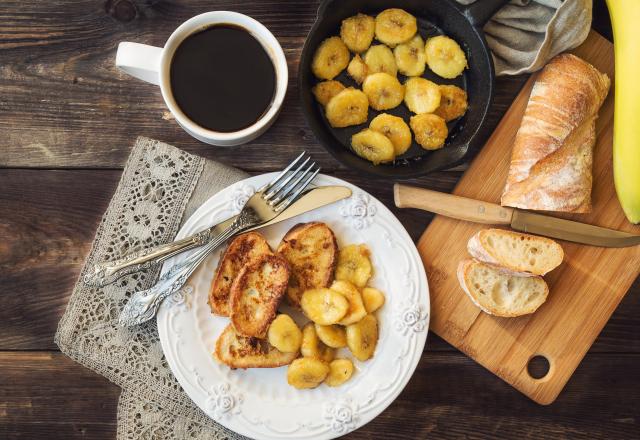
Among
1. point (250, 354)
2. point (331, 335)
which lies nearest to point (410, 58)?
point (331, 335)

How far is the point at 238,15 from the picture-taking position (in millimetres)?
1126

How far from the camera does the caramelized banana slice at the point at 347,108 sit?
1.19 meters

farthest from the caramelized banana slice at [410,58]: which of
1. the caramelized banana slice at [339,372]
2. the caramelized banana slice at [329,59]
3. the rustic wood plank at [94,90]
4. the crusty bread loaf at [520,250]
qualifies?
the caramelized banana slice at [339,372]

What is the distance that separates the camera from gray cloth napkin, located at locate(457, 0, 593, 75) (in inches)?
47.4

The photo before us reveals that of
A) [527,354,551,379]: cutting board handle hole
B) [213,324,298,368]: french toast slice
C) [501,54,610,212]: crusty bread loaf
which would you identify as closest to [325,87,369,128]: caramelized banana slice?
[501,54,610,212]: crusty bread loaf

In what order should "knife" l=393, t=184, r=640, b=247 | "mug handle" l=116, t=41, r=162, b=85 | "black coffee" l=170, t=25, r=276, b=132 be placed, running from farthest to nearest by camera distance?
"knife" l=393, t=184, r=640, b=247, "black coffee" l=170, t=25, r=276, b=132, "mug handle" l=116, t=41, r=162, b=85

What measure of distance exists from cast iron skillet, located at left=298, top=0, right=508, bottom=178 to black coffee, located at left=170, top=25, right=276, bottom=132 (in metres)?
0.09

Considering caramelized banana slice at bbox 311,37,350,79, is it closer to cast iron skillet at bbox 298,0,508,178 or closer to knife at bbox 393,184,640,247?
cast iron skillet at bbox 298,0,508,178

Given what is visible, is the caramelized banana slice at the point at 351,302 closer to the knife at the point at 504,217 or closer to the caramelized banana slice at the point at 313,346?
the caramelized banana slice at the point at 313,346

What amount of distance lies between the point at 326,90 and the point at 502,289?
0.57m

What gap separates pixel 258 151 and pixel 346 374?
52cm

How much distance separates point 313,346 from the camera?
1197 millimetres

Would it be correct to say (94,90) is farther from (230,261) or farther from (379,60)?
(379,60)

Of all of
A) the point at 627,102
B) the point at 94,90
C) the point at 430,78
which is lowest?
the point at 94,90
